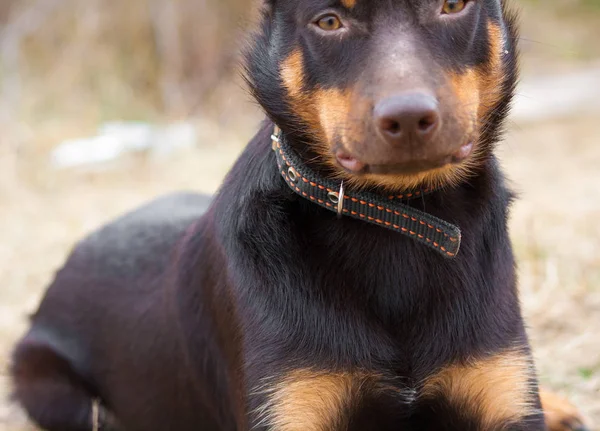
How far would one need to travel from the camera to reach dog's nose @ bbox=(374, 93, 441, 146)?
233 cm

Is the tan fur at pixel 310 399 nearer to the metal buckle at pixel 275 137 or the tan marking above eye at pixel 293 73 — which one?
the metal buckle at pixel 275 137

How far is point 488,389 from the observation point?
279 centimetres

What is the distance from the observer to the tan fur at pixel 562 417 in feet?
12.0

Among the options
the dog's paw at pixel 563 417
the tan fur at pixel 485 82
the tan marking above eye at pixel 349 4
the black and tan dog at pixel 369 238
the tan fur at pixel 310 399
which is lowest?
the dog's paw at pixel 563 417

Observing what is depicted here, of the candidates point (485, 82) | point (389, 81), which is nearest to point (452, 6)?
point (485, 82)

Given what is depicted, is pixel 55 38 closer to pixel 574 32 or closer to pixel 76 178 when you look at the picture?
pixel 76 178

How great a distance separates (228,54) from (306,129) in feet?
29.5

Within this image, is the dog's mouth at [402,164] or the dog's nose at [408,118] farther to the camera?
the dog's mouth at [402,164]

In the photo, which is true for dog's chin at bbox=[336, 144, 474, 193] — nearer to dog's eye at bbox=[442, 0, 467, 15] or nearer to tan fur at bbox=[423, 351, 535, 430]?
dog's eye at bbox=[442, 0, 467, 15]

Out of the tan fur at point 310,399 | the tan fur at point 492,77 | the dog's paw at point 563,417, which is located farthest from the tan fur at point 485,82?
the dog's paw at point 563,417

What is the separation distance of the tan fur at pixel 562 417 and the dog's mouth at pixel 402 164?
1.57m

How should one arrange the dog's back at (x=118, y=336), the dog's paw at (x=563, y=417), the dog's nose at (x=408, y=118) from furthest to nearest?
the dog's paw at (x=563, y=417)
the dog's back at (x=118, y=336)
the dog's nose at (x=408, y=118)

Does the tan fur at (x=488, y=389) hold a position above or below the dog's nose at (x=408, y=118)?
below

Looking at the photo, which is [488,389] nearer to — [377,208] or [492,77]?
[377,208]
